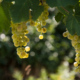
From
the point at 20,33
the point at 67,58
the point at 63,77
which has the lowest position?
the point at 67,58

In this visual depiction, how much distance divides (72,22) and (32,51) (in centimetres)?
194

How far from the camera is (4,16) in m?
0.46

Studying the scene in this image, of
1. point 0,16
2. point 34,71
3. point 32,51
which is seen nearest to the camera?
point 0,16

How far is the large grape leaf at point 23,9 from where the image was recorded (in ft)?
1.17

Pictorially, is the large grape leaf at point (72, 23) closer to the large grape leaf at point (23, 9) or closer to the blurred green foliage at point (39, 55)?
the large grape leaf at point (23, 9)

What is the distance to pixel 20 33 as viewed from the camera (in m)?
0.40

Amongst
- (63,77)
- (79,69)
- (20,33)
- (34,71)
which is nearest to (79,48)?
(79,69)

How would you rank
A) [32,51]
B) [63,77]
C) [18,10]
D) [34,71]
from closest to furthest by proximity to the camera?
[18,10]
[63,77]
[32,51]
[34,71]

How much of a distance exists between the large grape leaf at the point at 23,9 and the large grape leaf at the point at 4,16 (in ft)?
0.31

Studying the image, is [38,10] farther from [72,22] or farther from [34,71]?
[34,71]

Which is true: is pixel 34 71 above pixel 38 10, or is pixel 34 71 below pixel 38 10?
below

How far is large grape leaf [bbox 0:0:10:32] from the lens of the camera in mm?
446

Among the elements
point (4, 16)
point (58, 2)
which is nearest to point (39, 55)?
point (4, 16)

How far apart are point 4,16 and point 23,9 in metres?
0.12
